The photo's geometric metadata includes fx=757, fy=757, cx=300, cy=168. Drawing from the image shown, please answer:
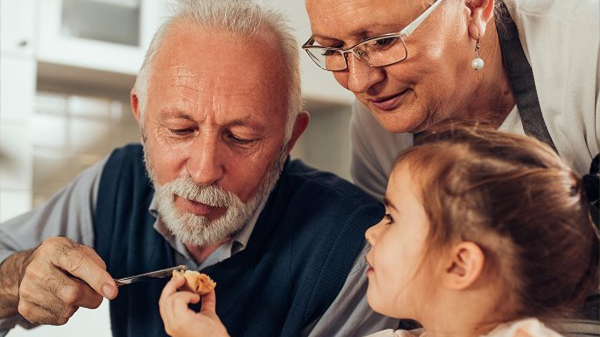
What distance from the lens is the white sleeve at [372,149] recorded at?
1475mm

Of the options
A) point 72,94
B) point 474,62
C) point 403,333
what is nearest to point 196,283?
point 403,333

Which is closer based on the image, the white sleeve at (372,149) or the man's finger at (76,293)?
the man's finger at (76,293)

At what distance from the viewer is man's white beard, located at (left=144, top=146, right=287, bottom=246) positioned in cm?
119

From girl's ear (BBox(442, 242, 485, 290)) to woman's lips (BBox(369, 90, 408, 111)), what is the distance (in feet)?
1.01

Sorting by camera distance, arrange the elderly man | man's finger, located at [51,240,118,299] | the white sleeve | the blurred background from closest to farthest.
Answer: man's finger, located at [51,240,118,299]
the elderly man
the white sleeve
the blurred background

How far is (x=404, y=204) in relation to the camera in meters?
0.94

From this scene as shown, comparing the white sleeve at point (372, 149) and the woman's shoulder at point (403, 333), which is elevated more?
the white sleeve at point (372, 149)

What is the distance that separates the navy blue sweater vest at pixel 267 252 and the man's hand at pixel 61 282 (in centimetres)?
19

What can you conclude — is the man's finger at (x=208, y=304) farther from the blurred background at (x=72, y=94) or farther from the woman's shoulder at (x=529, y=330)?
the blurred background at (x=72, y=94)

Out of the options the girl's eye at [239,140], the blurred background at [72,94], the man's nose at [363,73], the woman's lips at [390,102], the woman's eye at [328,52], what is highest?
the woman's eye at [328,52]

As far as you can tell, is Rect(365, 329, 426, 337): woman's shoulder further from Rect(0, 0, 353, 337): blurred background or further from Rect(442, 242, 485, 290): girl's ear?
Rect(0, 0, 353, 337): blurred background

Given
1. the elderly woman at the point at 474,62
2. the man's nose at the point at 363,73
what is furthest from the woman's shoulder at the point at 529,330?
the man's nose at the point at 363,73

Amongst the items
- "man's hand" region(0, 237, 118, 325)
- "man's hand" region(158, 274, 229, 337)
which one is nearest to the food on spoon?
"man's hand" region(158, 274, 229, 337)

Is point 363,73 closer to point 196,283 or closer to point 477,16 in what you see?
point 477,16
